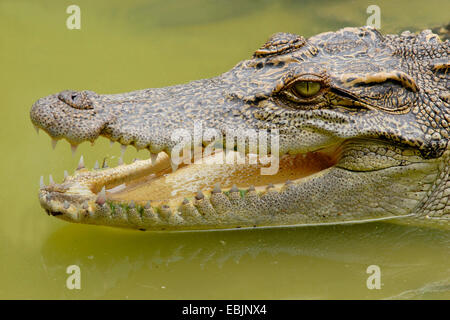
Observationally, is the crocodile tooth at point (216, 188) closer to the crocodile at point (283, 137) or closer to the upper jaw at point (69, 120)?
the crocodile at point (283, 137)

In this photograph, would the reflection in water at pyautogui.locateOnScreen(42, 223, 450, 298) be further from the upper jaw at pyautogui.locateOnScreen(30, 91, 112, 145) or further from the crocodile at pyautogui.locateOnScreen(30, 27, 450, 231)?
the upper jaw at pyautogui.locateOnScreen(30, 91, 112, 145)

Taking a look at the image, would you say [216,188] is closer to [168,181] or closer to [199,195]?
[199,195]

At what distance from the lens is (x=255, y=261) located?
4172mm

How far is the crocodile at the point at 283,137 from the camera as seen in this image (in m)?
3.94

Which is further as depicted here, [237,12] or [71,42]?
[237,12]

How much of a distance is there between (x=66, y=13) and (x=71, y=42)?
0.79m

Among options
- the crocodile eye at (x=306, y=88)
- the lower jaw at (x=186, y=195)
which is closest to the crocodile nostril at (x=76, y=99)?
the lower jaw at (x=186, y=195)

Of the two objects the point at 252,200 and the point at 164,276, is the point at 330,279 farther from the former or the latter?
the point at 164,276

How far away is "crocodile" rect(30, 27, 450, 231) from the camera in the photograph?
394 centimetres

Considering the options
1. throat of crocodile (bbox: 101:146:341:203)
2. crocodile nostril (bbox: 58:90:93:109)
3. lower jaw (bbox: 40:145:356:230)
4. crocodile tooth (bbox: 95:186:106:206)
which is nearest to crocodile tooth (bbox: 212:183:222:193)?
lower jaw (bbox: 40:145:356:230)

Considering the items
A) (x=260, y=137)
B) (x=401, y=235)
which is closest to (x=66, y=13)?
(x=260, y=137)

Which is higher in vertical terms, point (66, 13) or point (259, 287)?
point (66, 13)

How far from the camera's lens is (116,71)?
700 centimetres

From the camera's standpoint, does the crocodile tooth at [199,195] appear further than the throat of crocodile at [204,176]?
No
